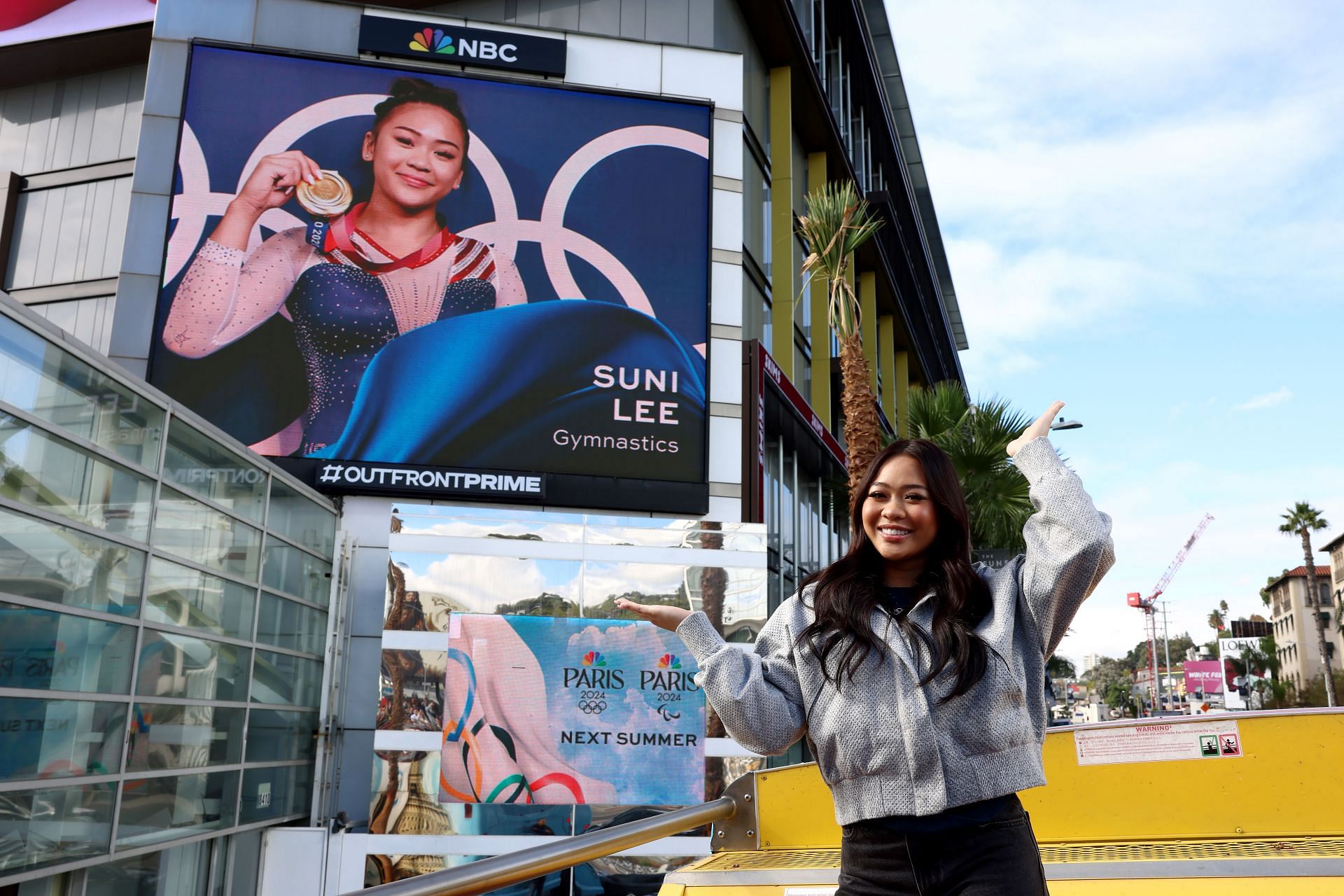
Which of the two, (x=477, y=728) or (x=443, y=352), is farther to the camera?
(x=443, y=352)

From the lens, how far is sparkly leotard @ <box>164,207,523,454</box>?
1306cm

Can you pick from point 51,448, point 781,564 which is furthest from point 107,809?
point 781,564

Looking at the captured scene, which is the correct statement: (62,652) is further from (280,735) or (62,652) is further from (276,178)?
(276,178)

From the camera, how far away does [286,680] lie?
11.9 meters

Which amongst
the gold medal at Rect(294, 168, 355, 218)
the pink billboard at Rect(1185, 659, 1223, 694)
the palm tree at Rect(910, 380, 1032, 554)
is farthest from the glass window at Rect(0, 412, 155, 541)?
the pink billboard at Rect(1185, 659, 1223, 694)

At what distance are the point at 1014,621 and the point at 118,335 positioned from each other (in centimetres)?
1334

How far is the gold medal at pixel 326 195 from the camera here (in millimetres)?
13602

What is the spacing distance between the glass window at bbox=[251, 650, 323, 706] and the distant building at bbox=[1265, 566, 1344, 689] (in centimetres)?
8979

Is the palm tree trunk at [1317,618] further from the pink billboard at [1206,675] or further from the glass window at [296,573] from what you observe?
the glass window at [296,573]

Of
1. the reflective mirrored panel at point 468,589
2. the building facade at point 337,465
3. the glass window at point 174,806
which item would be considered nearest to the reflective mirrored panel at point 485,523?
the building facade at point 337,465

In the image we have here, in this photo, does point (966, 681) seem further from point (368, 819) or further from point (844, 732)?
point (368, 819)

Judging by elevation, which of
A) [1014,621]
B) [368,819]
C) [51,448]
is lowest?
[368,819]

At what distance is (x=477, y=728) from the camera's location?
40.0 ft

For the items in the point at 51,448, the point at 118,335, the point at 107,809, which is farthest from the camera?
the point at 118,335
